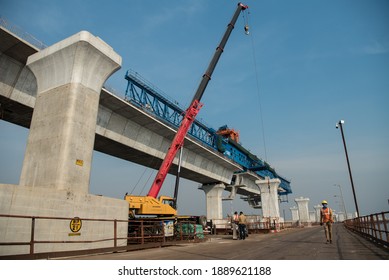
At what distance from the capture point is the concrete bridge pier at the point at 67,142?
10609mm

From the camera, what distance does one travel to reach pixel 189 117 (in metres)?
21.4

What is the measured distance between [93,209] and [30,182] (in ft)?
10.6

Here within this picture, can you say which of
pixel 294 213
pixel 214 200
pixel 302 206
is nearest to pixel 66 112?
pixel 214 200

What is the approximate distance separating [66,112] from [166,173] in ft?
28.2

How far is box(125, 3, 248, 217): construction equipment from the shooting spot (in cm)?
1609

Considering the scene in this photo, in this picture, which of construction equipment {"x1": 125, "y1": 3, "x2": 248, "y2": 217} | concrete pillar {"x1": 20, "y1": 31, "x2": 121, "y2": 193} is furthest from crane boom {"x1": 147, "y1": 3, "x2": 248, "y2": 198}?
concrete pillar {"x1": 20, "y1": 31, "x2": 121, "y2": 193}

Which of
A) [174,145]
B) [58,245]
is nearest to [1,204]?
[58,245]

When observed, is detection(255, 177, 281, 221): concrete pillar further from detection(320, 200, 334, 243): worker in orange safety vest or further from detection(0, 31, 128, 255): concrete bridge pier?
detection(0, 31, 128, 255): concrete bridge pier

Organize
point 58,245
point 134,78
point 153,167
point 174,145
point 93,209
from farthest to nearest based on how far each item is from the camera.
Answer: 1. point 153,167
2. point 134,78
3. point 174,145
4. point 93,209
5. point 58,245

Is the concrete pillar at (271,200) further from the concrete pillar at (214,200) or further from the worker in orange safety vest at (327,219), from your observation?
the worker in orange safety vest at (327,219)

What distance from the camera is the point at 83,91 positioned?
41.9 feet

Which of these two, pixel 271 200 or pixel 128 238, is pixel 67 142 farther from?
pixel 271 200

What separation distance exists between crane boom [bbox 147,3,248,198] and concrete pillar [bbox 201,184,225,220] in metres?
18.9
